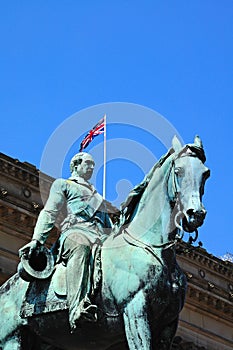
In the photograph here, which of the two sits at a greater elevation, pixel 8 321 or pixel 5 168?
pixel 5 168

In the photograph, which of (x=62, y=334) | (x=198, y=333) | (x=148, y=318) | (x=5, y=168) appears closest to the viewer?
(x=148, y=318)

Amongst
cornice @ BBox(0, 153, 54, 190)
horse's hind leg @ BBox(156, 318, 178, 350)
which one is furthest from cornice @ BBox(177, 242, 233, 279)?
horse's hind leg @ BBox(156, 318, 178, 350)

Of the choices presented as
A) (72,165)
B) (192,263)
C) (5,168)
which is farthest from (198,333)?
(72,165)

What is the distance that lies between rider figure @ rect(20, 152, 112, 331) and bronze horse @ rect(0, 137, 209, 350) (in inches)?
6.7

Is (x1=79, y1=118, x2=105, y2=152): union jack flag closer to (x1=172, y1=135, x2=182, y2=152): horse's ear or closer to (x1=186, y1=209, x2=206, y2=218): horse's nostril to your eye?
(x1=172, y1=135, x2=182, y2=152): horse's ear

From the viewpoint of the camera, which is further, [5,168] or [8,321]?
[5,168]

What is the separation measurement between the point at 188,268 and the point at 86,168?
31878 mm

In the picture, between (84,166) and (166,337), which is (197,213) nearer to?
(166,337)

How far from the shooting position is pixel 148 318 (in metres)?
→ 7.82

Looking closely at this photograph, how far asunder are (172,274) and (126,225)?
764 millimetres

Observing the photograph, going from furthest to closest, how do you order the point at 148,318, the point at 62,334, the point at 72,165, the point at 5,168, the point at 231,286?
the point at 231,286 → the point at 5,168 → the point at 72,165 → the point at 62,334 → the point at 148,318

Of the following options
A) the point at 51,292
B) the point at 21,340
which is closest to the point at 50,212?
the point at 51,292

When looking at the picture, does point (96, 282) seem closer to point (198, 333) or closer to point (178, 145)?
point (178, 145)

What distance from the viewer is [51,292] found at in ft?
27.8
